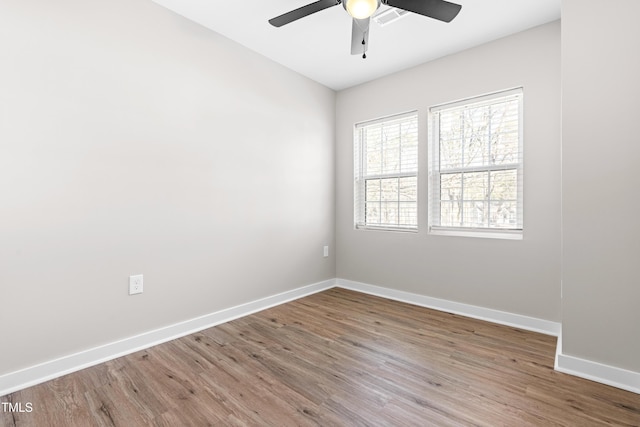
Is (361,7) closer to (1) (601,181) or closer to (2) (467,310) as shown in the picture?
(1) (601,181)

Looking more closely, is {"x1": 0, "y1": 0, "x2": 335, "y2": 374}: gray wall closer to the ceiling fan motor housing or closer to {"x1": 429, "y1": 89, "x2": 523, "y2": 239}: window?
the ceiling fan motor housing

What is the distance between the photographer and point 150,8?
225 cm

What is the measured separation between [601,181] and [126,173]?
3.03m

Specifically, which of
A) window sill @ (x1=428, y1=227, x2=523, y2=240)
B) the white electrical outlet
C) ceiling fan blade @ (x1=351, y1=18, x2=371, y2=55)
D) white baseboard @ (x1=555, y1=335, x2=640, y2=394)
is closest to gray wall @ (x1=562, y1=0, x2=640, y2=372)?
white baseboard @ (x1=555, y1=335, x2=640, y2=394)

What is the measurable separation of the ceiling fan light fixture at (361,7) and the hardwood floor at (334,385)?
2.08 meters

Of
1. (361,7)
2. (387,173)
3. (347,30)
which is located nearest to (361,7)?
(361,7)

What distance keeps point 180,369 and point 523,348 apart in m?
2.37

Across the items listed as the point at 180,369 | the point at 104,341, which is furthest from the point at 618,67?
the point at 104,341

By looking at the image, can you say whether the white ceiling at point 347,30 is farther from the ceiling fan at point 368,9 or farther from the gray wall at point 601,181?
the gray wall at point 601,181

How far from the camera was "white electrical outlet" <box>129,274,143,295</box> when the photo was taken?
219cm

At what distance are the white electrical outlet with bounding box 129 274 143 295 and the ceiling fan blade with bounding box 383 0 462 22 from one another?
2.44 m

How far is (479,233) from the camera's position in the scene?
9.34 feet

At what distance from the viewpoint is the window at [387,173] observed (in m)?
3.32

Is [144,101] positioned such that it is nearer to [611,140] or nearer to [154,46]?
[154,46]
